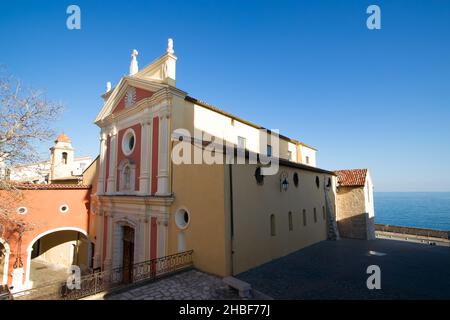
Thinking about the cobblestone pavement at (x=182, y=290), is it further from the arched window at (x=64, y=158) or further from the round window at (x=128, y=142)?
the arched window at (x=64, y=158)

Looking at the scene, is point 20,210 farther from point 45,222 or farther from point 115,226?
point 115,226

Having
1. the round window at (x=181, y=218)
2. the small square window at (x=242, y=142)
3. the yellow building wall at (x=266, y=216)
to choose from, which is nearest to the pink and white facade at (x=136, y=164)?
the round window at (x=181, y=218)

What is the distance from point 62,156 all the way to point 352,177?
29071 mm

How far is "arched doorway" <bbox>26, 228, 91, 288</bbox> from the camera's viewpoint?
1811 centimetres

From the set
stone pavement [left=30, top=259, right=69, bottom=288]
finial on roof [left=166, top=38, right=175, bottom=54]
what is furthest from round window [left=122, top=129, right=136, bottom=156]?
stone pavement [left=30, top=259, right=69, bottom=288]

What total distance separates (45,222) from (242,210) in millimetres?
14082

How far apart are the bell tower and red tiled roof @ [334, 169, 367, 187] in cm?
2761

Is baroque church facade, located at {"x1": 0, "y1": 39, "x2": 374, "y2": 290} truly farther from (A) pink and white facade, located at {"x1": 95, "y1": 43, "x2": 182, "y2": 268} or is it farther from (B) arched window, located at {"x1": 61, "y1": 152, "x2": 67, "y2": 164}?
(B) arched window, located at {"x1": 61, "y1": 152, "x2": 67, "y2": 164}

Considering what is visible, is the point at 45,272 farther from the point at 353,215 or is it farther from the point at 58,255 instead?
the point at 353,215

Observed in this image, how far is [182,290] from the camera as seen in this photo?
7.80m

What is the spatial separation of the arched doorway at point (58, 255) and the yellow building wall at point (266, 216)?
13138mm

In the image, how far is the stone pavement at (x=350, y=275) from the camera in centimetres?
770

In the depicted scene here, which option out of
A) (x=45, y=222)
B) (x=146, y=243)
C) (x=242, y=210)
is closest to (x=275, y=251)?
(x=242, y=210)

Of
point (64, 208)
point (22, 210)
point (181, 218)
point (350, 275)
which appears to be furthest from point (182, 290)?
point (22, 210)
